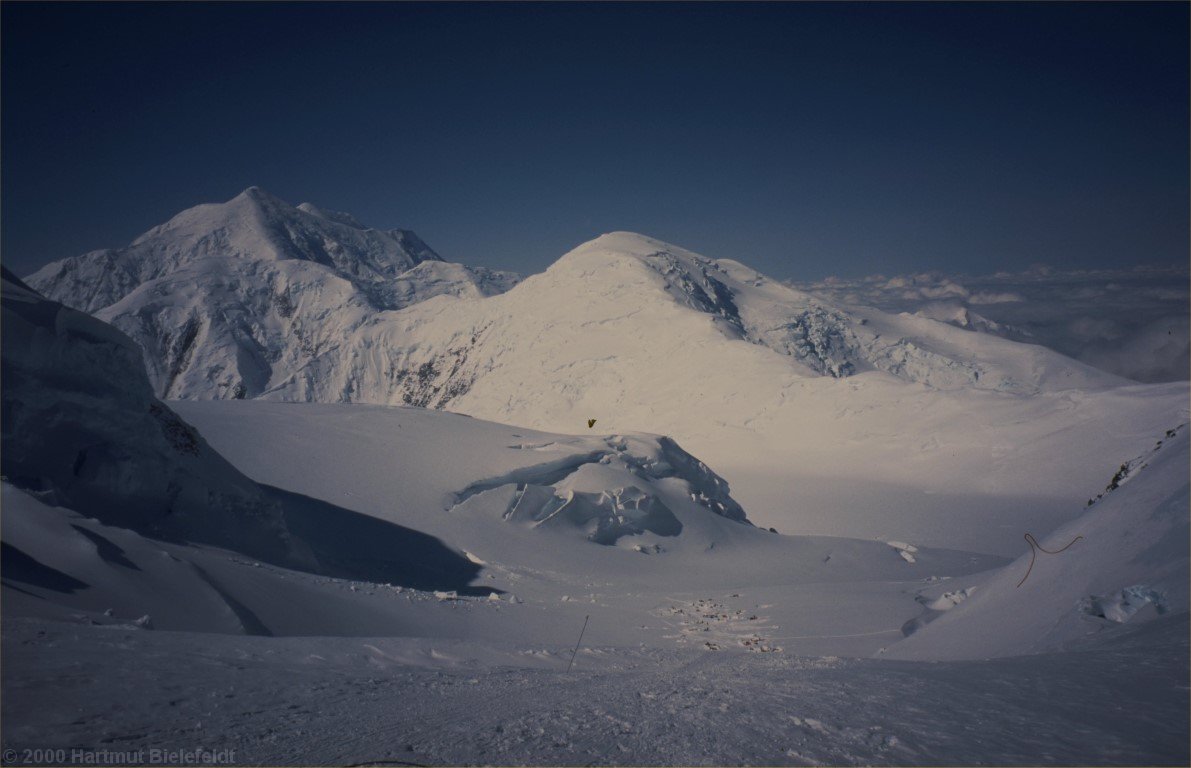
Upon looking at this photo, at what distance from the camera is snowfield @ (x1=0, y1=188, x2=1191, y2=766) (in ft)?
12.5

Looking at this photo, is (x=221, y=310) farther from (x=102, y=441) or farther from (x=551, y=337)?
(x=102, y=441)

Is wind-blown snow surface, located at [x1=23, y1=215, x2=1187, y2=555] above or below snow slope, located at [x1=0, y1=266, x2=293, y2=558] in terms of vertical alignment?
above

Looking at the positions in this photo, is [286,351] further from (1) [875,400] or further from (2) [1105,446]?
(2) [1105,446]

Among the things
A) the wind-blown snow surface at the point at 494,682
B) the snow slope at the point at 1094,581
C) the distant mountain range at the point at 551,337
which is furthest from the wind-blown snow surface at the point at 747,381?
the wind-blown snow surface at the point at 494,682

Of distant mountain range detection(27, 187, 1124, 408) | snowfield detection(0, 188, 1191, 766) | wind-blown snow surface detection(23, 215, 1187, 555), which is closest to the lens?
snowfield detection(0, 188, 1191, 766)

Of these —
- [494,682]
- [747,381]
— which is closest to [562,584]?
[494,682]

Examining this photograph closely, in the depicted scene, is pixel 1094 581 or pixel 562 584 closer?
pixel 1094 581

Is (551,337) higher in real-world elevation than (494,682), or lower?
higher

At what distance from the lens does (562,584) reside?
17.4m

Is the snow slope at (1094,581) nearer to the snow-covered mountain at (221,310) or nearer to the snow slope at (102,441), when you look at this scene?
the snow slope at (102,441)

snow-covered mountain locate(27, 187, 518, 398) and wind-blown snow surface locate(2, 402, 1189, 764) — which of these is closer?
wind-blown snow surface locate(2, 402, 1189, 764)

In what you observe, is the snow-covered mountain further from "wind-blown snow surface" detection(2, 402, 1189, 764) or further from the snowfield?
"wind-blown snow surface" detection(2, 402, 1189, 764)

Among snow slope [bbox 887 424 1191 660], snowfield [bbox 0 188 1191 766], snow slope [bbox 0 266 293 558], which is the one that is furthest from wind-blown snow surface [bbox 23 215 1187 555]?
snow slope [bbox 0 266 293 558]

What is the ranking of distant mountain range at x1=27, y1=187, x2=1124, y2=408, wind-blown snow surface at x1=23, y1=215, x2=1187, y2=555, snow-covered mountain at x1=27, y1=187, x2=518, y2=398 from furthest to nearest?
snow-covered mountain at x1=27, y1=187, x2=518, y2=398
distant mountain range at x1=27, y1=187, x2=1124, y2=408
wind-blown snow surface at x1=23, y1=215, x2=1187, y2=555
